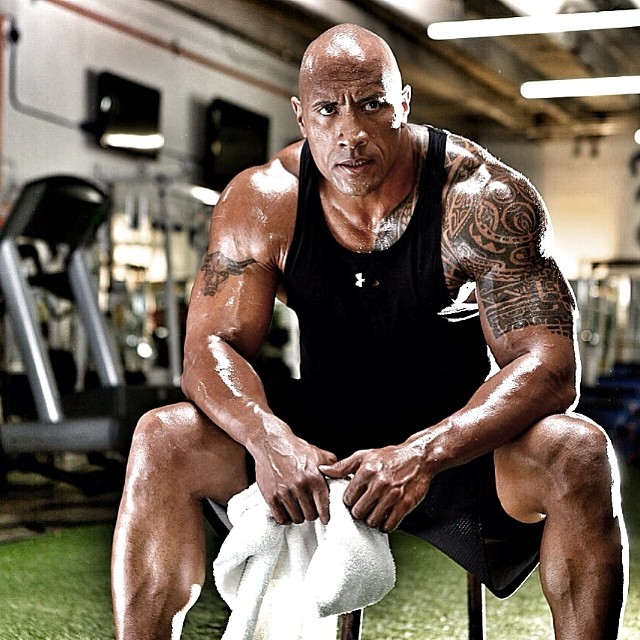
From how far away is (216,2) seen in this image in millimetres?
7473

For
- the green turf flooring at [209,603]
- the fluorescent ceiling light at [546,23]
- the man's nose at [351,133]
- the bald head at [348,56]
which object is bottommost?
the green turf flooring at [209,603]

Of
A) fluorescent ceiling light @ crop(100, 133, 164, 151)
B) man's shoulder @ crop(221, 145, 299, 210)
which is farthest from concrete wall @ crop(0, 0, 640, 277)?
man's shoulder @ crop(221, 145, 299, 210)

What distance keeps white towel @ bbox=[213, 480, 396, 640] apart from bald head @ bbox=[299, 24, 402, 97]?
1.93 ft

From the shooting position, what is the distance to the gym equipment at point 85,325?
3.69 meters

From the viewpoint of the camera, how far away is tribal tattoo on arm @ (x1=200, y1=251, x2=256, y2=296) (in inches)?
62.5

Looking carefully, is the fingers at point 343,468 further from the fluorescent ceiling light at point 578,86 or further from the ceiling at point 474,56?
the fluorescent ceiling light at point 578,86

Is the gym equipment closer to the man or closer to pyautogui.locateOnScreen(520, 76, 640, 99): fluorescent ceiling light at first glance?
the man

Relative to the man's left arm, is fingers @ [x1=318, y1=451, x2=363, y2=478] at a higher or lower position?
lower

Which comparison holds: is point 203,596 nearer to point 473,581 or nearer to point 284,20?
point 473,581

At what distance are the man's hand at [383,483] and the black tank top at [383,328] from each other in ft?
0.72

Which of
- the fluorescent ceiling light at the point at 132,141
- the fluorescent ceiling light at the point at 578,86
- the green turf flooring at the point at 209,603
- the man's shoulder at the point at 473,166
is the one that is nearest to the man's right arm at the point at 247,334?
the man's shoulder at the point at 473,166

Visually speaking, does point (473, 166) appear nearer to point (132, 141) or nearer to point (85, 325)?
point (85, 325)

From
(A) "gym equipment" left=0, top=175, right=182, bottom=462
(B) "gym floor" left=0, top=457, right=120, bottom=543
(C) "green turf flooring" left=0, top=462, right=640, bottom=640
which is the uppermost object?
(A) "gym equipment" left=0, top=175, right=182, bottom=462

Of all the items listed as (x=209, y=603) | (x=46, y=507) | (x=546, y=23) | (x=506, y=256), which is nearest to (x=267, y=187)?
(x=506, y=256)
